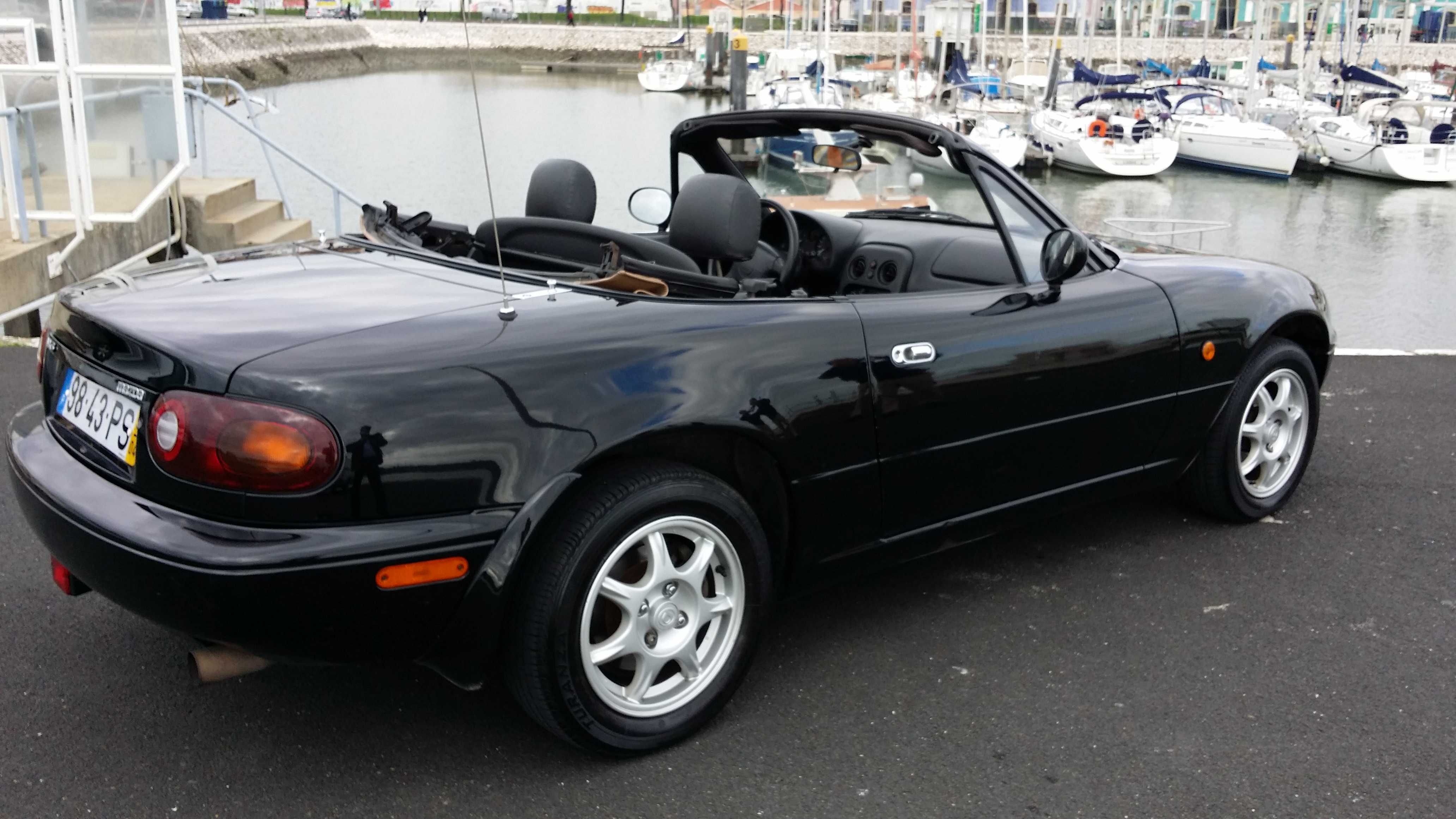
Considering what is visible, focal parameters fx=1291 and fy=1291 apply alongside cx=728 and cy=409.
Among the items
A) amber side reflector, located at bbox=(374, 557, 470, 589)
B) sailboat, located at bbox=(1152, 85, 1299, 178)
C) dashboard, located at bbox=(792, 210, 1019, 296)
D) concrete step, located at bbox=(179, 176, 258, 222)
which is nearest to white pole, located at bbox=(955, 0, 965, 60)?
sailboat, located at bbox=(1152, 85, 1299, 178)

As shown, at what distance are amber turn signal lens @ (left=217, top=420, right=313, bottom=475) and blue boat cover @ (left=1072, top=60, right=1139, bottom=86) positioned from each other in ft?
125

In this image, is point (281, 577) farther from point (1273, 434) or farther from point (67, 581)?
point (1273, 434)

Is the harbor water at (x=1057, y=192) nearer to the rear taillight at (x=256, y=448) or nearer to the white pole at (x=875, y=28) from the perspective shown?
the rear taillight at (x=256, y=448)

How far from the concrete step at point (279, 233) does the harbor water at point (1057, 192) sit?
9.62 ft

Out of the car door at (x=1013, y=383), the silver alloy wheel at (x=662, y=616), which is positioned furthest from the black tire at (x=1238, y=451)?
the silver alloy wheel at (x=662, y=616)

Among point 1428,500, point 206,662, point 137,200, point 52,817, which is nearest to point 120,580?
point 206,662

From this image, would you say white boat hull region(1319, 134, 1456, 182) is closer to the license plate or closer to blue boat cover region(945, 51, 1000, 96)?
blue boat cover region(945, 51, 1000, 96)

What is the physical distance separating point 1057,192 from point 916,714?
98.0 ft

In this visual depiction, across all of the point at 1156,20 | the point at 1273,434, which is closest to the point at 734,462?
the point at 1273,434

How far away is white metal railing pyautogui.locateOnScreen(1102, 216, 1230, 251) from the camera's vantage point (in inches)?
281

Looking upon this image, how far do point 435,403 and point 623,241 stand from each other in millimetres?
993

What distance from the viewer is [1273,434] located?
14.8ft

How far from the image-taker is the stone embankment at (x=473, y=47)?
57.3m

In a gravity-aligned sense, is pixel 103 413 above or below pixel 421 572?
above
